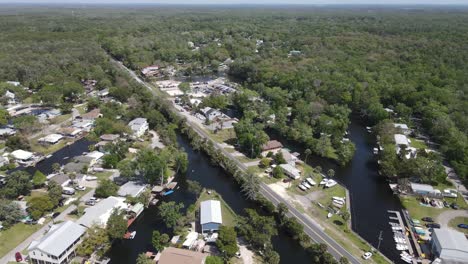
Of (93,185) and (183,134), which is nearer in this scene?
(93,185)

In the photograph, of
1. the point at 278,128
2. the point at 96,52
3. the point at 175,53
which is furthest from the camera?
the point at 175,53

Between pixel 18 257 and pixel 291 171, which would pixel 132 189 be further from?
pixel 291 171

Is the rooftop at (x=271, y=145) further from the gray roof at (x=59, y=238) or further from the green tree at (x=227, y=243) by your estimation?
the gray roof at (x=59, y=238)

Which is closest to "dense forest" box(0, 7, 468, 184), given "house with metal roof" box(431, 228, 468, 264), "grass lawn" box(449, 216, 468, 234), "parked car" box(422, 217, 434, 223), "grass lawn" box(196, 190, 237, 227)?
"grass lawn" box(449, 216, 468, 234)

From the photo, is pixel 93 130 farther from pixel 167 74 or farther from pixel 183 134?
pixel 167 74

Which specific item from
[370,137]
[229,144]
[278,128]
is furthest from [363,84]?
[229,144]

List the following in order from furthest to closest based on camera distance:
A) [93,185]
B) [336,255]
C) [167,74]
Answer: [167,74] → [93,185] → [336,255]

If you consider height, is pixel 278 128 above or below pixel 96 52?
below
